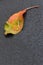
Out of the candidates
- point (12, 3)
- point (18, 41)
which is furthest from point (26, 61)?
point (12, 3)

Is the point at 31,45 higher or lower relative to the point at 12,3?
lower

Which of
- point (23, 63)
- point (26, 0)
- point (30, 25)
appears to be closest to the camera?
point (23, 63)

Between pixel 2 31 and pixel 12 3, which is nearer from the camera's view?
pixel 2 31

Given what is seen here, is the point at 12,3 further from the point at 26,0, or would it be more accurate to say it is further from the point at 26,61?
the point at 26,61

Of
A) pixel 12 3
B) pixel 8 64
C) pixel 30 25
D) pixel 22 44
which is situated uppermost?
pixel 12 3

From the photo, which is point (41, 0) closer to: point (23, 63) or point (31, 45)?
point (31, 45)

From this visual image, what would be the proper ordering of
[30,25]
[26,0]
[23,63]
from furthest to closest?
[26,0] < [30,25] < [23,63]
